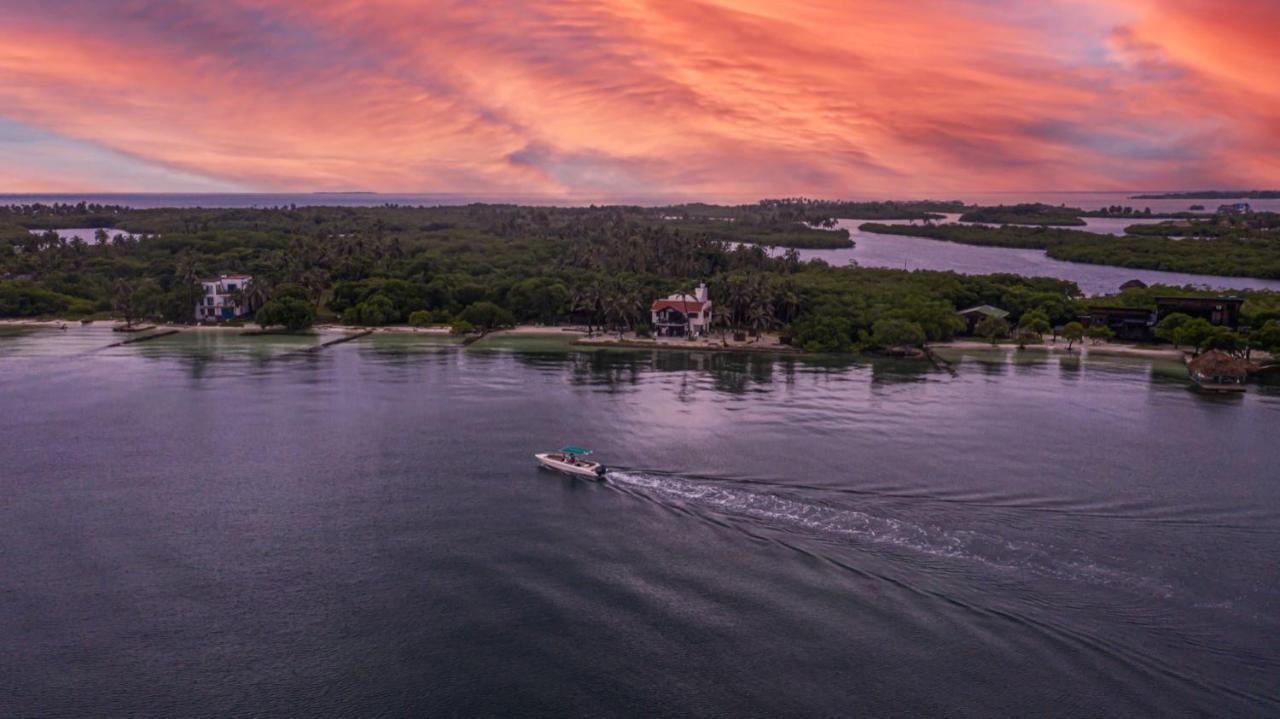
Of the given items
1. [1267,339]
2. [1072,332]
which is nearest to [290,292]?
[1072,332]

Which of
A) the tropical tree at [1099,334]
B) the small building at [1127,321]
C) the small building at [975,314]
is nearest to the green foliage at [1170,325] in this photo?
the small building at [1127,321]

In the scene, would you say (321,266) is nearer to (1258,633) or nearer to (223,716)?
(223,716)

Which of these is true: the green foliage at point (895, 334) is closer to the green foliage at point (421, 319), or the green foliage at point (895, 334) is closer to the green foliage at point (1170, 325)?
the green foliage at point (1170, 325)

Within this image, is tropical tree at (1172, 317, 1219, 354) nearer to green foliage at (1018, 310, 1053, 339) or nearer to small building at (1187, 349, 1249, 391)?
green foliage at (1018, 310, 1053, 339)

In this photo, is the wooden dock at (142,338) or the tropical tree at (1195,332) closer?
the tropical tree at (1195,332)

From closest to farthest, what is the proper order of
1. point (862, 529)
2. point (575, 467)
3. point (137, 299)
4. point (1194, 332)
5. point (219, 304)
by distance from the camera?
point (862, 529), point (575, 467), point (1194, 332), point (137, 299), point (219, 304)

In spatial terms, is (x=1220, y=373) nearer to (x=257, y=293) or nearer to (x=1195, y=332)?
(x=1195, y=332)
